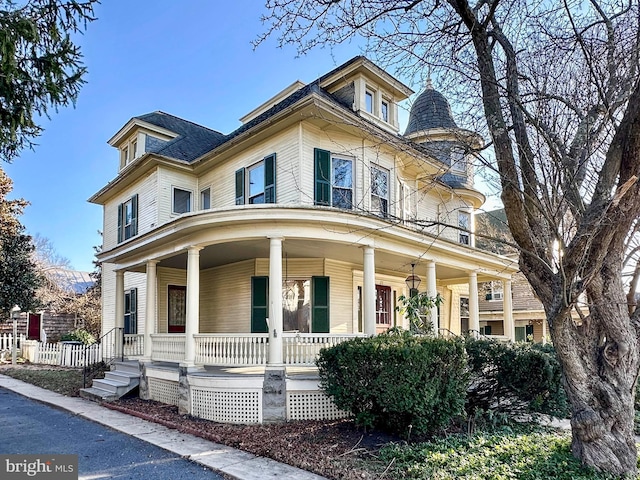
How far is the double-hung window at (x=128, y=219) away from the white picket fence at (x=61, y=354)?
13.3 feet

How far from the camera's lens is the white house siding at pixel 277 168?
11.1 metres

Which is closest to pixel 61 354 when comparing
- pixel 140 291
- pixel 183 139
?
pixel 140 291

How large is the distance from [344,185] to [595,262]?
6.91 m

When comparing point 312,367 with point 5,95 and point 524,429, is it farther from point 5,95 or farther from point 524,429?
point 5,95

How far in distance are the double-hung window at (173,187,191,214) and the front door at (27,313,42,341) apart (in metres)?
15.4

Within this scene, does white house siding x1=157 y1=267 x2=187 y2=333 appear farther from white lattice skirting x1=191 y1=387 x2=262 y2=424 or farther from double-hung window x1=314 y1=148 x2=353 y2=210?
white lattice skirting x1=191 y1=387 x2=262 y2=424

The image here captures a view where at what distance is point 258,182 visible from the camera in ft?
39.7

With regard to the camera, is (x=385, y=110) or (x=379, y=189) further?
(x=385, y=110)

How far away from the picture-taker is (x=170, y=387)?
9953 millimetres

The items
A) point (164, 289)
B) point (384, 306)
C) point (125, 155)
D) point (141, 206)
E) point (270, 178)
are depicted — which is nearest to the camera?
point (270, 178)

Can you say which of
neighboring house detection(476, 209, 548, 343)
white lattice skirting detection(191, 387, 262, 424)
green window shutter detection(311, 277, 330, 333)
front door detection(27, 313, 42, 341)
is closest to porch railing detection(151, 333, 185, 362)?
white lattice skirting detection(191, 387, 262, 424)

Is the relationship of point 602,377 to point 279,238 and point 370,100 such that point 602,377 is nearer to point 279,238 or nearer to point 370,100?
point 279,238

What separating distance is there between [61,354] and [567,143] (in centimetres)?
1861

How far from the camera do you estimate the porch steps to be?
413 inches
